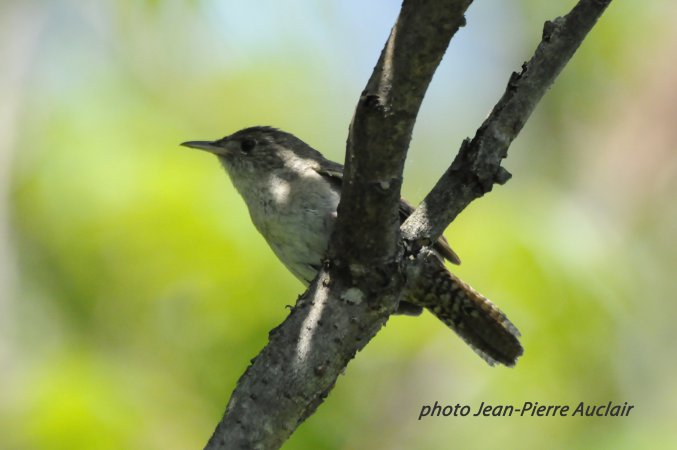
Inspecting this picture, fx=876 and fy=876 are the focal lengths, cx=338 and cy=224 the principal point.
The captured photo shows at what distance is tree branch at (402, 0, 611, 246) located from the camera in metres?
3.23

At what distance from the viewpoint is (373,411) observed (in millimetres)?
4984

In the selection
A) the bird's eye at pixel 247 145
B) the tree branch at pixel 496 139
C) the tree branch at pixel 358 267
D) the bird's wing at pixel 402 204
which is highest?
the bird's eye at pixel 247 145

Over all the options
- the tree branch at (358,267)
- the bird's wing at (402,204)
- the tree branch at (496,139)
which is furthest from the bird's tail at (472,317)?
the tree branch at (358,267)

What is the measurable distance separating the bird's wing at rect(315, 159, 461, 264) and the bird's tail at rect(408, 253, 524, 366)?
0.13 metres

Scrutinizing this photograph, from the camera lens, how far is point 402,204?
486 centimetres

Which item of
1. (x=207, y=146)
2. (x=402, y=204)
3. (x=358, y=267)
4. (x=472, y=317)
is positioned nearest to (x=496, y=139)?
(x=358, y=267)

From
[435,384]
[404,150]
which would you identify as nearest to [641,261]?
[435,384]

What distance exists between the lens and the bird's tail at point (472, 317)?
15.6 feet

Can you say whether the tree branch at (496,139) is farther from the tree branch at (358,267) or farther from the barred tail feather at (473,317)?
the barred tail feather at (473,317)

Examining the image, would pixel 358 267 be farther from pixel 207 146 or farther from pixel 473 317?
pixel 207 146

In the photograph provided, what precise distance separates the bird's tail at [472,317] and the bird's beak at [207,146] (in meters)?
1.74

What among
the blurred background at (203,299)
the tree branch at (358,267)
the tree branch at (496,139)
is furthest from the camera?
the blurred background at (203,299)

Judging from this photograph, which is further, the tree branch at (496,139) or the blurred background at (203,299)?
the blurred background at (203,299)

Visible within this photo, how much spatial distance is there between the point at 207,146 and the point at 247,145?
11.3 inches
